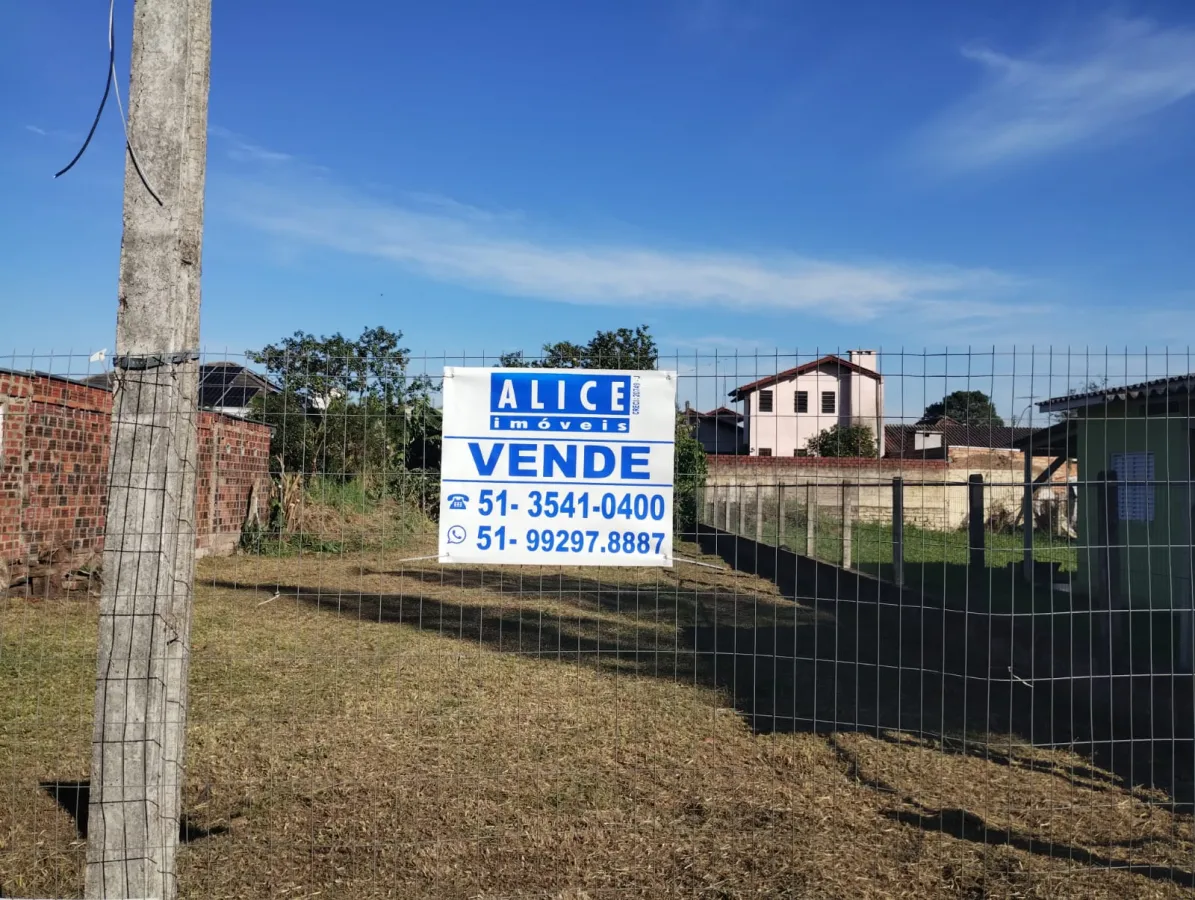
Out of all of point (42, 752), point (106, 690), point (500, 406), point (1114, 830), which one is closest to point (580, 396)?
point (500, 406)

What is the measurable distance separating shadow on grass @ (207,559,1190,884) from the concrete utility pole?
54.6 inches

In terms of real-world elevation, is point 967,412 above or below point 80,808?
above

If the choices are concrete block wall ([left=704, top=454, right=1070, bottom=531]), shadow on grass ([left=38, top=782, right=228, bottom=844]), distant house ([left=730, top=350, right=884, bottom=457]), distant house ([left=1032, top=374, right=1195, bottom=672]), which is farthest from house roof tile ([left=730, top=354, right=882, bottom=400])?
distant house ([left=1032, top=374, right=1195, bottom=672])

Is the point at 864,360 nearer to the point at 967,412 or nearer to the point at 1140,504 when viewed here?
the point at 967,412

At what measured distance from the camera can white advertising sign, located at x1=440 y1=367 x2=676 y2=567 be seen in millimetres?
4113

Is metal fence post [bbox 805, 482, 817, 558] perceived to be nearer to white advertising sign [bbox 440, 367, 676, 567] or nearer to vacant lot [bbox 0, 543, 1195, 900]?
vacant lot [bbox 0, 543, 1195, 900]

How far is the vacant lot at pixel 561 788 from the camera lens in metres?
4.07

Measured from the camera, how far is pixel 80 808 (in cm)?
468

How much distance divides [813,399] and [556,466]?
1167mm

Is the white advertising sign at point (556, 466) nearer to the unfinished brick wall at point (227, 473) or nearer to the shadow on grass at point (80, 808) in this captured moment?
the shadow on grass at point (80, 808)

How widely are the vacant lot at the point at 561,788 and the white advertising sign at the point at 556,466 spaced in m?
0.69

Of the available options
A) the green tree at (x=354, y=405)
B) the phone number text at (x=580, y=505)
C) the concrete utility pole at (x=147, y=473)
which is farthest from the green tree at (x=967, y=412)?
the concrete utility pole at (x=147, y=473)

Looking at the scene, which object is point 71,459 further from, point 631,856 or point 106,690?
point 631,856

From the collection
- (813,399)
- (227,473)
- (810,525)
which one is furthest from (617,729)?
(810,525)
